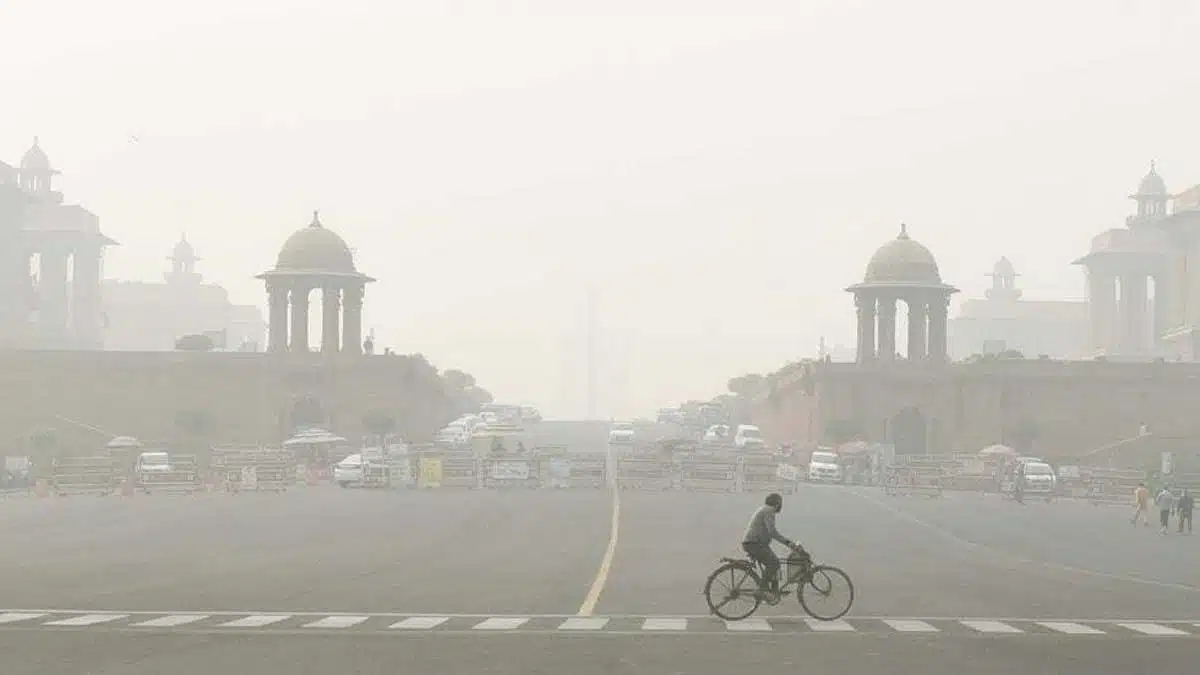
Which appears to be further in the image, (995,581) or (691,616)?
(995,581)

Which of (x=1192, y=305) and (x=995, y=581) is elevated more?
(x=1192, y=305)

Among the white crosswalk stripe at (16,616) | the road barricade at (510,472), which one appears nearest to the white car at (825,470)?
the road barricade at (510,472)

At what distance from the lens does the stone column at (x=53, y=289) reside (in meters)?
167

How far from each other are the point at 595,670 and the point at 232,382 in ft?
311

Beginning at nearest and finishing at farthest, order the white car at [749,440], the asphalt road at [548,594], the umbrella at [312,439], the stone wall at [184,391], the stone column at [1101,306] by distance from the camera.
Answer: the asphalt road at [548,594]
the umbrella at [312,439]
the stone wall at [184,391]
the white car at [749,440]
the stone column at [1101,306]

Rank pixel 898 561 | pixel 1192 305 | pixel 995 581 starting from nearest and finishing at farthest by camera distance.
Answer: pixel 995 581
pixel 898 561
pixel 1192 305

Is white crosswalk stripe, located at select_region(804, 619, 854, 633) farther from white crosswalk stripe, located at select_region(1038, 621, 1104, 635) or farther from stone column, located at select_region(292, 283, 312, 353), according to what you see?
stone column, located at select_region(292, 283, 312, 353)

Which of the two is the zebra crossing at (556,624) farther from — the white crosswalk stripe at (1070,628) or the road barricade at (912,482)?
the road barricade at (912,482)

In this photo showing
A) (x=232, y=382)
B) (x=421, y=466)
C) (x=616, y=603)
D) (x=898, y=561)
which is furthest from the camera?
(x=232, y=382)

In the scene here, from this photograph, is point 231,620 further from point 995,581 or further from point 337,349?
point 337,349

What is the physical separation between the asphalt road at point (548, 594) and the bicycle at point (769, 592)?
0.35 meters

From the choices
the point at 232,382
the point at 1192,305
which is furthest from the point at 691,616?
the point at 1192,305

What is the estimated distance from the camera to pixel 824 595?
26.4m

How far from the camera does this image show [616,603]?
94.6 ft
